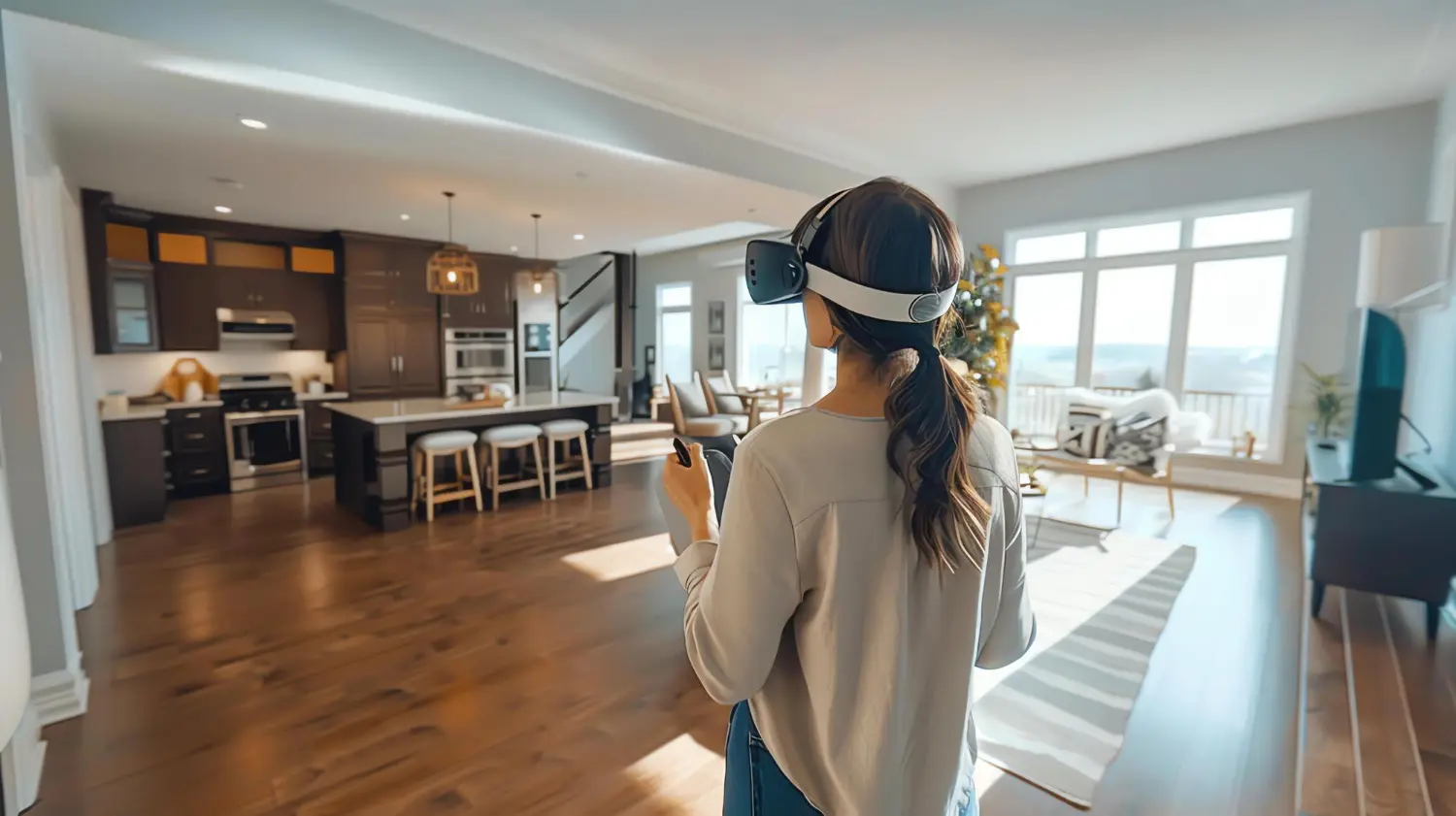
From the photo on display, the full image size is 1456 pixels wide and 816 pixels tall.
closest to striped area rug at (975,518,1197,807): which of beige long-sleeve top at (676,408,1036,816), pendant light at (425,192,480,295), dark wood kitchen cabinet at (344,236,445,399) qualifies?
beige long-sleeve top at (676,408,1036,816)

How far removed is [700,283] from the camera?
1041 cm

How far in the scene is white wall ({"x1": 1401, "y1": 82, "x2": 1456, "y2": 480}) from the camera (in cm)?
327

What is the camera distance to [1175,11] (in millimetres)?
3191

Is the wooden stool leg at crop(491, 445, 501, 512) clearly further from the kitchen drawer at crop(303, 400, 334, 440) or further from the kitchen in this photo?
the kitchen drawer at crop(303, 400, 334, 440)

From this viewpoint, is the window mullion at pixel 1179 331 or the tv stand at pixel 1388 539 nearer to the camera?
the tv stand at pixel 1388 539

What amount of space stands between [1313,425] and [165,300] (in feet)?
31.2

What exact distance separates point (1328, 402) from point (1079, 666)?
13.2ft

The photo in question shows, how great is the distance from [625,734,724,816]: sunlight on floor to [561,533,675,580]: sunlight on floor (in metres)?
1.58

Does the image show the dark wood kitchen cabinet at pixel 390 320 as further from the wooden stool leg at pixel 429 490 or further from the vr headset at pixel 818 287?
→ the vr headset at pixel 818 287

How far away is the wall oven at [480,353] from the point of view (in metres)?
7.31

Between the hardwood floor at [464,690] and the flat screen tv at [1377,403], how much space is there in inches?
31.6

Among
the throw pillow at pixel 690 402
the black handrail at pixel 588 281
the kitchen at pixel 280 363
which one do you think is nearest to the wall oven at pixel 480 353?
the kitchen at pixel 280 363

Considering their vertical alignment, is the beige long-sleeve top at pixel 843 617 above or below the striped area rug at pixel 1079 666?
above

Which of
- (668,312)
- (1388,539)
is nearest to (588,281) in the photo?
(668,312)
